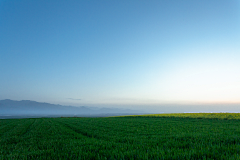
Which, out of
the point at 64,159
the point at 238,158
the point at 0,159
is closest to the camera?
the point at 238,158

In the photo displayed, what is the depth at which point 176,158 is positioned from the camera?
523 centimetres

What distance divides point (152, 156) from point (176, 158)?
3.02 ft

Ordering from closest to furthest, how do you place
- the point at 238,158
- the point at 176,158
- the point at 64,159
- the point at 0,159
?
1. the point at 238,158
2. the point at 176,158
3. the point at 64,159
4. the point at 0,159

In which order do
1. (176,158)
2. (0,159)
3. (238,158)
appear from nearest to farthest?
(238,158), (176,158), (0,159)

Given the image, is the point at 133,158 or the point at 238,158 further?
the point at 133,158

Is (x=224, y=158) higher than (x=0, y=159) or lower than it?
higher

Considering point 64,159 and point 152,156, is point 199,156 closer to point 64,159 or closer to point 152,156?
point 152,156

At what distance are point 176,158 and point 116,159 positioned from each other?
2371 mm

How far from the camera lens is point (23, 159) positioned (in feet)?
19.5

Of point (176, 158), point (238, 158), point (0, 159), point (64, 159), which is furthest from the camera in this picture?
point (0, 159)

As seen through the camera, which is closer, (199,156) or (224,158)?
(224,158)

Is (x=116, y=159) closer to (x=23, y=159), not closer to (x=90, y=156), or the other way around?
(x=90, y=156)

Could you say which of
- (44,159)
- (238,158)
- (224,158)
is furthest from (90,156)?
(238,158)

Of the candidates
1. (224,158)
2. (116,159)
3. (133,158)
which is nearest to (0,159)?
(116,159)
